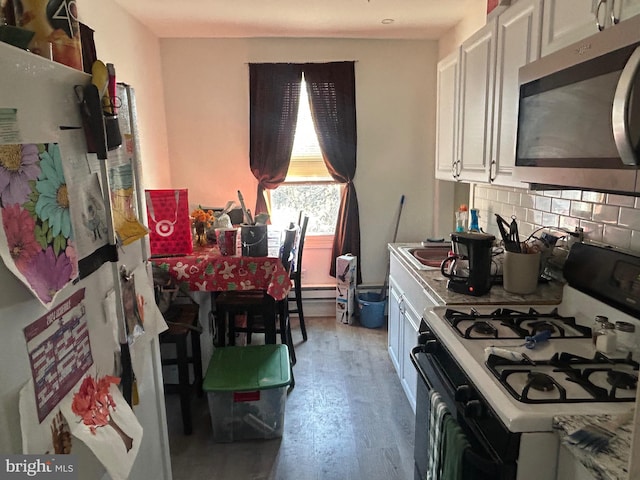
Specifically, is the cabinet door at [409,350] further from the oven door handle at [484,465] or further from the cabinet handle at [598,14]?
the cabinet handle at [598,14]

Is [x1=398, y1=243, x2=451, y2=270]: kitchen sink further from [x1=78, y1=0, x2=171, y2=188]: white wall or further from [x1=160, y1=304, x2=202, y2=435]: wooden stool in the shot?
[x1=78, y1=0, x2=171, y2=188]: white wall

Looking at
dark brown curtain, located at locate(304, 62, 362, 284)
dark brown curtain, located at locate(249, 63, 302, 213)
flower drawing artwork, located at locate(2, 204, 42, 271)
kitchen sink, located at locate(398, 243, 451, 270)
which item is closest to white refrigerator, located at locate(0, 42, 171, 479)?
flower drawing artwork, located at locate(2, 204, 42, 271)

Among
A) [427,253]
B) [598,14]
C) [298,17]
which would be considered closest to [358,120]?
[298,17]

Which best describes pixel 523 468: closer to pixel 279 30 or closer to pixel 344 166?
pixel 344 166

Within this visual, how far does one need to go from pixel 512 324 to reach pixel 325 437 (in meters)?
1.31

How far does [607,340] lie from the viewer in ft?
4.11

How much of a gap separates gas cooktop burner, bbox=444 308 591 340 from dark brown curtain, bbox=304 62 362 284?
2402mm

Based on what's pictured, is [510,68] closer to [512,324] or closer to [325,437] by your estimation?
[512,324]

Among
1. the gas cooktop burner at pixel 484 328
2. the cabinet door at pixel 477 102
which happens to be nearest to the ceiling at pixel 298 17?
the cabinet door at pixel 477 102

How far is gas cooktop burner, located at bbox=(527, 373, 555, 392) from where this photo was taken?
42.8 inches

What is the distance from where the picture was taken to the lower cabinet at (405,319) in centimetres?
224

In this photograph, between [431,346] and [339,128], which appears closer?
[431,346]

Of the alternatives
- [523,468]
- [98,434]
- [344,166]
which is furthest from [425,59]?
[98,434]

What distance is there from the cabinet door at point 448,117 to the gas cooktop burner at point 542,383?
1.66 meters
